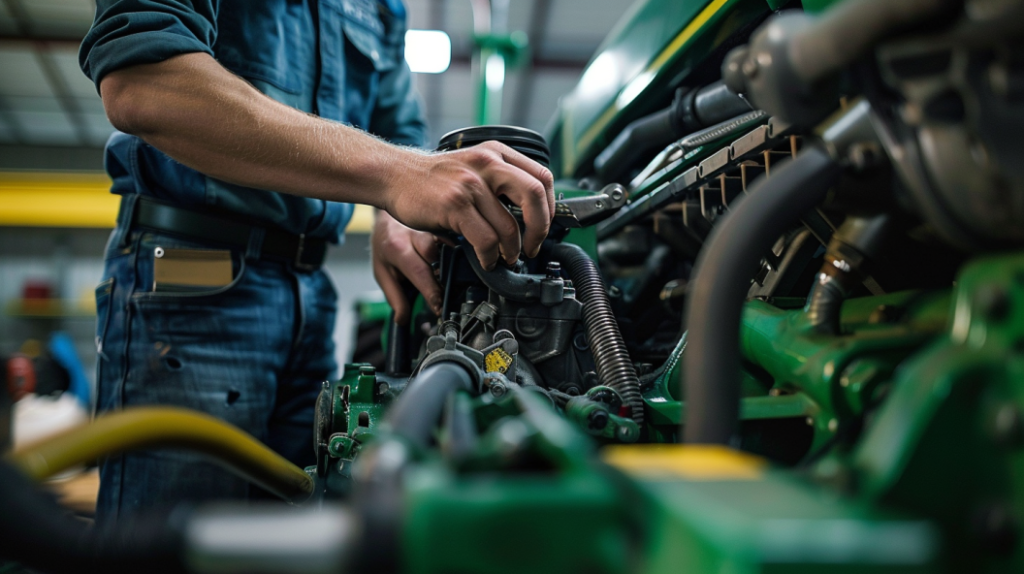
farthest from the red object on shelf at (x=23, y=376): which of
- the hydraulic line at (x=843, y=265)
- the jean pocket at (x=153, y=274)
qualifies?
the hydraulic line at (x=843, y=265)

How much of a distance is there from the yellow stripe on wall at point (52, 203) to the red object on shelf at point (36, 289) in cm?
172

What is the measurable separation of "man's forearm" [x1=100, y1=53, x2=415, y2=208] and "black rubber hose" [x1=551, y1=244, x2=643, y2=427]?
347mm

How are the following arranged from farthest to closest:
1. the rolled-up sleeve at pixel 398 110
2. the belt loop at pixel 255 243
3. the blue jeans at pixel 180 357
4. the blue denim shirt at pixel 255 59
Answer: the rolled-up sleeve at pixel 398 110 → the belt loop at pixel 255 243 → the blue jeans at pixel 180 357 → the blue denim shirt at pixel 255 59

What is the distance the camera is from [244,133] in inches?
40.6

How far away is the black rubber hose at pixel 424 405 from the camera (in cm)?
48

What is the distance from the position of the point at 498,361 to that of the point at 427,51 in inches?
201

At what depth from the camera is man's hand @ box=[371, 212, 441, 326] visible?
1337 millimetres

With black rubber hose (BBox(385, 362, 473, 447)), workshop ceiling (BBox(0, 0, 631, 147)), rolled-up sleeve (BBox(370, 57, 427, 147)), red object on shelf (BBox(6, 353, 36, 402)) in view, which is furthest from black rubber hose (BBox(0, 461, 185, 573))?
workshop ceiling (BBox(0, 0, 631, 147))

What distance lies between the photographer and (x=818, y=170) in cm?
52

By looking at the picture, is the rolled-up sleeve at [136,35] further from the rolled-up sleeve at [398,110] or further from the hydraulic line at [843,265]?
the hydraulic line at [843,265]

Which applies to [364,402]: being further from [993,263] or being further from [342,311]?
[342,311]

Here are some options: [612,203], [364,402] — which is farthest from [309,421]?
[612,203]

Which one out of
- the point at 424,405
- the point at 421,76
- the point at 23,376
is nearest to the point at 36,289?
the point at 23,376

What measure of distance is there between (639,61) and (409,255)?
740 millimetres
